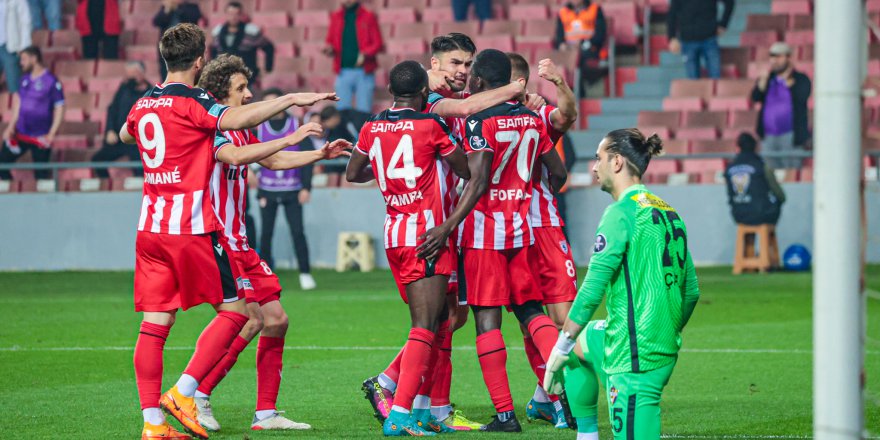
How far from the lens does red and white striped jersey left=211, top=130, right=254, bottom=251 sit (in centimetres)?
700

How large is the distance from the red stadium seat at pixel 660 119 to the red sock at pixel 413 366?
46.4 feet

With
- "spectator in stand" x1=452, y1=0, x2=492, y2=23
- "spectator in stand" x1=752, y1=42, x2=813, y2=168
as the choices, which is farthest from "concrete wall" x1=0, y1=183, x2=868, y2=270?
"spectator in stand" x1=452, y1=0, x2=492, y2=23

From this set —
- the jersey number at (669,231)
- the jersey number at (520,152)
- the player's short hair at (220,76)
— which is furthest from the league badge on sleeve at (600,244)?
the player's short hair at (220,76)

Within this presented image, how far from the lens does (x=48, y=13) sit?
24078 millimetres

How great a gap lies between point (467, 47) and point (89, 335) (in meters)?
5.76

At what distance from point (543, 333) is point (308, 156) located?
5.04 ft

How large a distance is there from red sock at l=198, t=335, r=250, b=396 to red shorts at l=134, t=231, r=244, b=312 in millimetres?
564

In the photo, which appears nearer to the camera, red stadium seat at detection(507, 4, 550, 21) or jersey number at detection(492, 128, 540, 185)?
jersey number at detection(492, 128, 540, 185)

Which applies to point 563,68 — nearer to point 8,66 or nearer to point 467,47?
point 8,66

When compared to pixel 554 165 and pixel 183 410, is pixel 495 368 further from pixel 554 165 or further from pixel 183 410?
pixel 183 410

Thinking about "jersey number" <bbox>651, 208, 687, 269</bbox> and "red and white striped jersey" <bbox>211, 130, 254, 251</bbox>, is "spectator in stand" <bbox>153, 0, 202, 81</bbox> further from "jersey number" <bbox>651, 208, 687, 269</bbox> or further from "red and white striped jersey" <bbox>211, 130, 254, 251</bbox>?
"jersey number" <bbox>651, 208, 687, 269</bbox>

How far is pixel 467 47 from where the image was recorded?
7.41 meters

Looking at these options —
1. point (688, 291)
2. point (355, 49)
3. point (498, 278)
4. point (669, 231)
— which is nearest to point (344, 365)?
point (498, 278)

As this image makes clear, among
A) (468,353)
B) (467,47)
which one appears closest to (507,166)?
(467,47)
